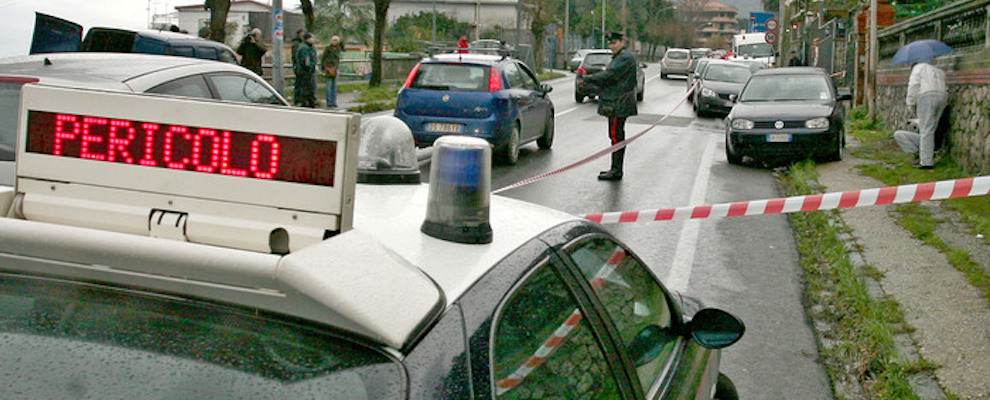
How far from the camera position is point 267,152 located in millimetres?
2066

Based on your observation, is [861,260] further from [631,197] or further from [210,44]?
[210,44]

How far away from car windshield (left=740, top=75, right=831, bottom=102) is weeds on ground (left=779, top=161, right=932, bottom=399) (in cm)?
705

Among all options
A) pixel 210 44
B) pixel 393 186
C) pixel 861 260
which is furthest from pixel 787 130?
pixel 393 186

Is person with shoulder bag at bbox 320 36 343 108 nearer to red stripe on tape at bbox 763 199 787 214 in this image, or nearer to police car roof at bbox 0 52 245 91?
police car roof at bbox 0 52 245 91

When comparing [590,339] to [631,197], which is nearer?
[590,339]

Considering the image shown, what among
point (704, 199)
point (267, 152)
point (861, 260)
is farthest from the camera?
point (704, 199)

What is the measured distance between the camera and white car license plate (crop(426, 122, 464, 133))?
1452 cm

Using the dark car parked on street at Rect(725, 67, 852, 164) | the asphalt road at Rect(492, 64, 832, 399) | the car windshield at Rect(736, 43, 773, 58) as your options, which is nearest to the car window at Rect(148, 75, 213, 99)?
the asphalt road at Rect(492, 64, 832, 399)

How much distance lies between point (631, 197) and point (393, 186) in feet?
29.7

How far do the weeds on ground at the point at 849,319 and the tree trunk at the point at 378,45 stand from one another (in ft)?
83.0

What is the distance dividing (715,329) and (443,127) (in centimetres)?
1142

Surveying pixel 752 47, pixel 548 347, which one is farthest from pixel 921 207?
pixel 752 47

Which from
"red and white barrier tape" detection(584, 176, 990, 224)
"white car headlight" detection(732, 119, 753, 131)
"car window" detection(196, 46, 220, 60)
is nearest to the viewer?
"red and white barrier tape" detection(584, 176, 990, 224)

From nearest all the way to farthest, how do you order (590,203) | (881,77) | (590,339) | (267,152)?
(267,152), (590,339), (590,203), (881,77)
